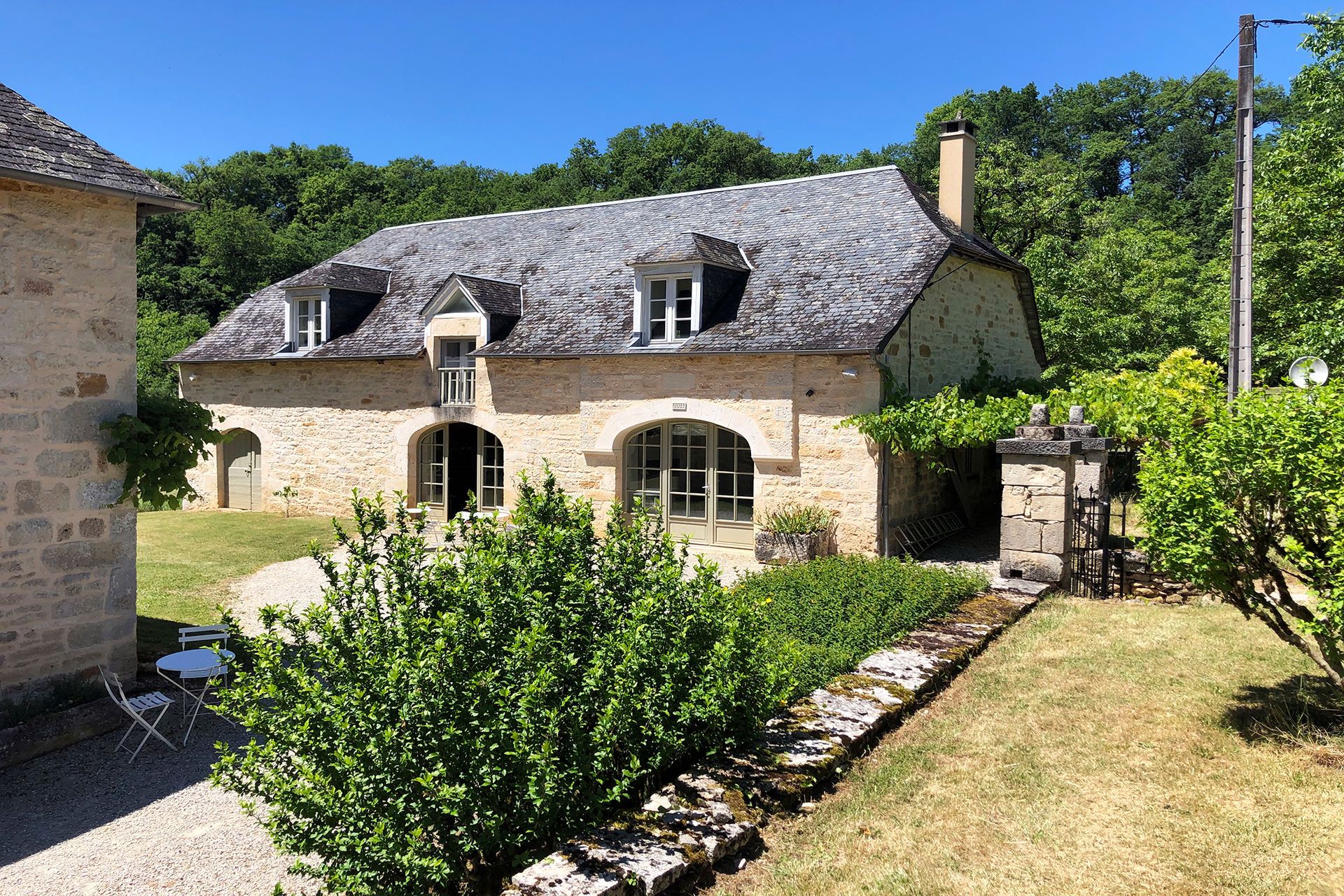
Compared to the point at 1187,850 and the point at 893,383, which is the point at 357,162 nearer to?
the point at 893,383

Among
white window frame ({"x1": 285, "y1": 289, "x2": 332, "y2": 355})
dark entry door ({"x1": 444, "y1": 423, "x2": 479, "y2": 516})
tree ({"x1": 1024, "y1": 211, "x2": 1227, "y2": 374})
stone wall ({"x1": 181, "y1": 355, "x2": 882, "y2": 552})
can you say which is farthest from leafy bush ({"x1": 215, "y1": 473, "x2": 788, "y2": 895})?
tree ({"x1": 1024, "y1": 211, "x2": 1227, "y2": 374})

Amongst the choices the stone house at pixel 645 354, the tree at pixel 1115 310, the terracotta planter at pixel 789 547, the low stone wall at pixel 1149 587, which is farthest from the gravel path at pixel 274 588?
the tree at pixel 1115 310

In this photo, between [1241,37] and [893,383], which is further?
[893,383]

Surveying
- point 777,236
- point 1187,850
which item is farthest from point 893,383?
point 1187,850

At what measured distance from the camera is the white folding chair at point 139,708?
6574 mm

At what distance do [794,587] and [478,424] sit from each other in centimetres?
886

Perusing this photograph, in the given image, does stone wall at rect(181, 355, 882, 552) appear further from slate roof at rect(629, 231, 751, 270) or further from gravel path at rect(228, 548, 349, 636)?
gravel path at rect(228, 548, 349, 636)

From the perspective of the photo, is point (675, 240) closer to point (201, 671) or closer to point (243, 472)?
point (201, 671)

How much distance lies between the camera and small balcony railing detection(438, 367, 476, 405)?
655 inches

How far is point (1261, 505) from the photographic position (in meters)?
5.72

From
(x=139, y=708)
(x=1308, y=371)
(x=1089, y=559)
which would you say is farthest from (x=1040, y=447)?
(x=139, y=708)

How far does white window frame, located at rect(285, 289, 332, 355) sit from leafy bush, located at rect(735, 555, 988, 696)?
1157 centimetres

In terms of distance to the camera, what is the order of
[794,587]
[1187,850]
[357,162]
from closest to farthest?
[1187,850] < [794,587] < [357,162]

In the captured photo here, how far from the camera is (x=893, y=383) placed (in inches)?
506
